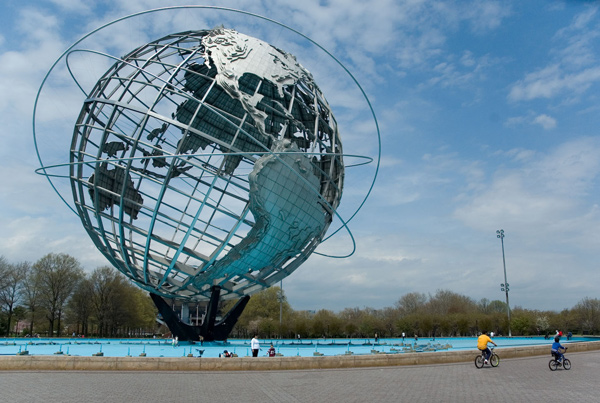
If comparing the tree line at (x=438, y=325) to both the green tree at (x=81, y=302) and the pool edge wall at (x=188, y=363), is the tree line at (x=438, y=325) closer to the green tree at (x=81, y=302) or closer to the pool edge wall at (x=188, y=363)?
the green tree at (x=81, y=302)

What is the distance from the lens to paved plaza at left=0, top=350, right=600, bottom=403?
7949 mm

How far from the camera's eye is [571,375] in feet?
37.2

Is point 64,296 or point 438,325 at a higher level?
point 64,296

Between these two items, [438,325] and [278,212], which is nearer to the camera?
[278,212]

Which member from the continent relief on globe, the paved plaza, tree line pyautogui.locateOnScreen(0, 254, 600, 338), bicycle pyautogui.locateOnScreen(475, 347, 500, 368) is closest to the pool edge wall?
the paved plaza

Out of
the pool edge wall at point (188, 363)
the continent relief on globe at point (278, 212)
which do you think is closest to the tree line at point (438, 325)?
the continent relief on globe at point (278, 212)

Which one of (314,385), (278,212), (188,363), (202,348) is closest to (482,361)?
(314,385)

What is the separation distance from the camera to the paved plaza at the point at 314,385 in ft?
26.1

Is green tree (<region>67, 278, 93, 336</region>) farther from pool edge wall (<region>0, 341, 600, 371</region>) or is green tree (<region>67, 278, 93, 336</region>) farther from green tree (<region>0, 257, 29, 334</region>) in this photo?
pool edge wall (<region>0, 341, 600, 371</region>)

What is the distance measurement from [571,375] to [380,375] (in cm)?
447

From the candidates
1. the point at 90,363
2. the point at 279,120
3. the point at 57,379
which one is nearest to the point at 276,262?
the point at 279,120

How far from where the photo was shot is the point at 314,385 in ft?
31.7

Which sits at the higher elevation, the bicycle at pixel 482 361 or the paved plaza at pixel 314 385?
the paved plaza at pixel 314 385

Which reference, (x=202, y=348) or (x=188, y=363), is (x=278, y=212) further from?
(x=188, y=363)
